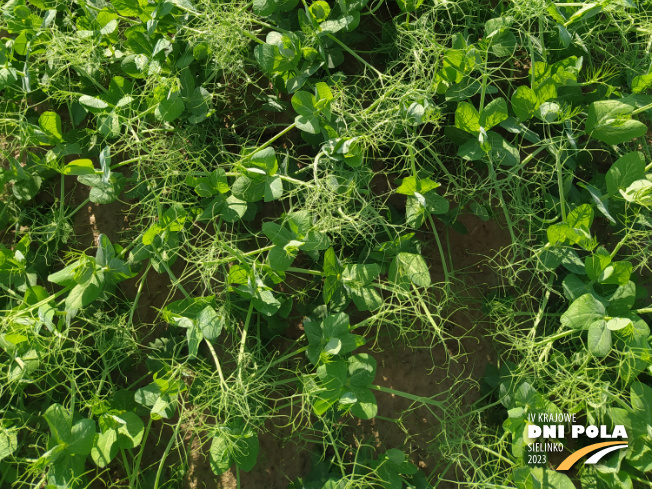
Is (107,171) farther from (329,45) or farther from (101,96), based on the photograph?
(329,45)

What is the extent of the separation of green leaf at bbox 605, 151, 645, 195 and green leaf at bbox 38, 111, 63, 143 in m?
1.33

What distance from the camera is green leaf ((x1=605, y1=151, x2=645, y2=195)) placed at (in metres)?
1.21

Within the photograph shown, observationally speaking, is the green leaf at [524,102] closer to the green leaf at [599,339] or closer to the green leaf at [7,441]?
the green leaf at [599,339]

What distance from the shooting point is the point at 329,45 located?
1.37 meters

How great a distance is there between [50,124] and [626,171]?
138 cm

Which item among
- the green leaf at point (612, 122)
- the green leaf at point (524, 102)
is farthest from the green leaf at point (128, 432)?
the green leaf at point (612, 122)

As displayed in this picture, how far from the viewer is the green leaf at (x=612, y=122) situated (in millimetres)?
1220

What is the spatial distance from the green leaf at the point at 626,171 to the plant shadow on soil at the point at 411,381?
34 centimetres

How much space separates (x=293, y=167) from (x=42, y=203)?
74cm

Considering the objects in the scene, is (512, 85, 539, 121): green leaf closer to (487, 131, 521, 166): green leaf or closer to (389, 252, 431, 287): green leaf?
(487, 131, 521, 166): green leaf

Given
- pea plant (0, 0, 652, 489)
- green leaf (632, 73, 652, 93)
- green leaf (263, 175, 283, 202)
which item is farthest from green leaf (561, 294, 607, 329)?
green leaf (263, 175, 283, 202)

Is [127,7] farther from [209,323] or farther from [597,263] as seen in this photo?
[597,263]

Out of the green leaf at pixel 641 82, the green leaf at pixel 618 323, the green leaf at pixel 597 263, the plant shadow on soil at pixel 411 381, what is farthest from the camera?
the plant shadow on soil at pixel 411 381

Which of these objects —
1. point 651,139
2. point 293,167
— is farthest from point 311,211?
point 651,139
